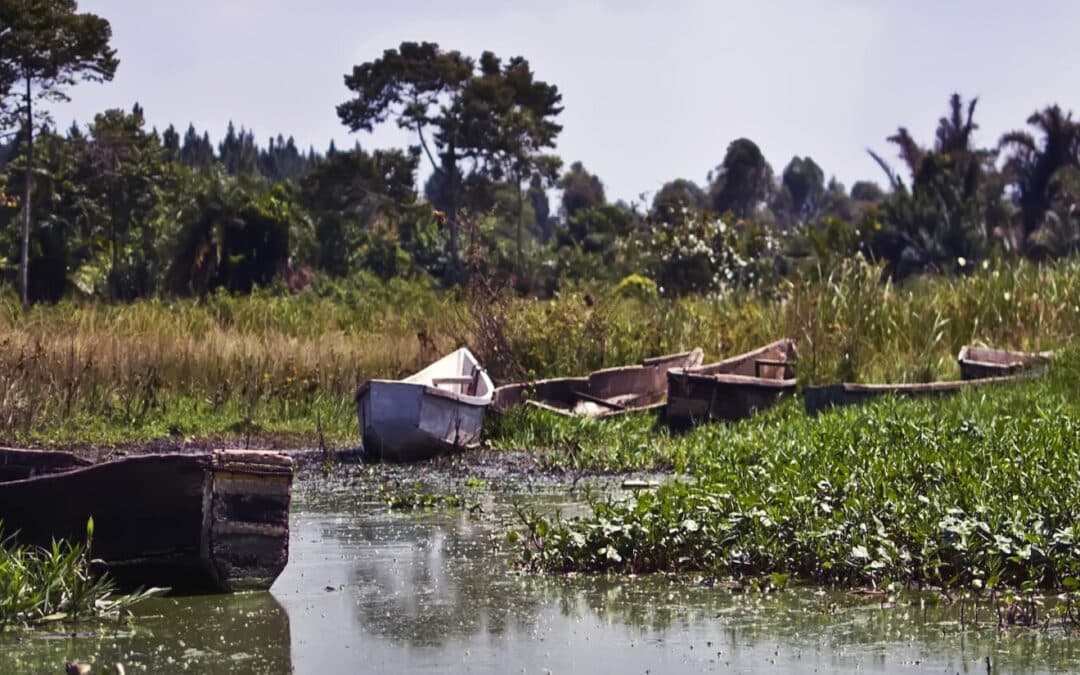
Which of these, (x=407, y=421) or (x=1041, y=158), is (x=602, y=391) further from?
(x=1041, y=158)

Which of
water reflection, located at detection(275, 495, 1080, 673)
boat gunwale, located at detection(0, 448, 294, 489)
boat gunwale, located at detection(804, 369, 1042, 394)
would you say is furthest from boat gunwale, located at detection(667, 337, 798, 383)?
boat gunwale, located at detection(0, 448, 294, 489)

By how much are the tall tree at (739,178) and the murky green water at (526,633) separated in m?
77.7

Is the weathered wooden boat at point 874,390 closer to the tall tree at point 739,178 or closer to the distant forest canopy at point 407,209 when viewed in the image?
the distant forest canopy at point 407,209

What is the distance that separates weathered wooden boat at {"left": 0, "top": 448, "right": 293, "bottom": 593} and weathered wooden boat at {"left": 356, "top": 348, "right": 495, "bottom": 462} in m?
7.31

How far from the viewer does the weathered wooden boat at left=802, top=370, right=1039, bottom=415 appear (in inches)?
584

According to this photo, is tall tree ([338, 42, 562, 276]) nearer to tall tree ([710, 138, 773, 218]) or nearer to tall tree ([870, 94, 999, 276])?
tall tree ([870, 94, 999, 276])

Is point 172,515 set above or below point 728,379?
below

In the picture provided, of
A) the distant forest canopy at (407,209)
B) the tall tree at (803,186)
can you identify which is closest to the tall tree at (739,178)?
the distant forest canopy at (407,209)

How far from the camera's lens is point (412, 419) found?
49.5ft

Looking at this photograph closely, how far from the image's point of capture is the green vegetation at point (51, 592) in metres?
6.61

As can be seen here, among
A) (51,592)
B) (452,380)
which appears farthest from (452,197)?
(51,592)

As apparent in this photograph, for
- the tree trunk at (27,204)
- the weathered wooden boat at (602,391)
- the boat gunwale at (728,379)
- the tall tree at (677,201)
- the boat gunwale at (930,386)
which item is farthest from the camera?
the tall tree at (677,201)

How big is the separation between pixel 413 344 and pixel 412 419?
5.95 m

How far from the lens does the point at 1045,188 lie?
44156 millimetres
